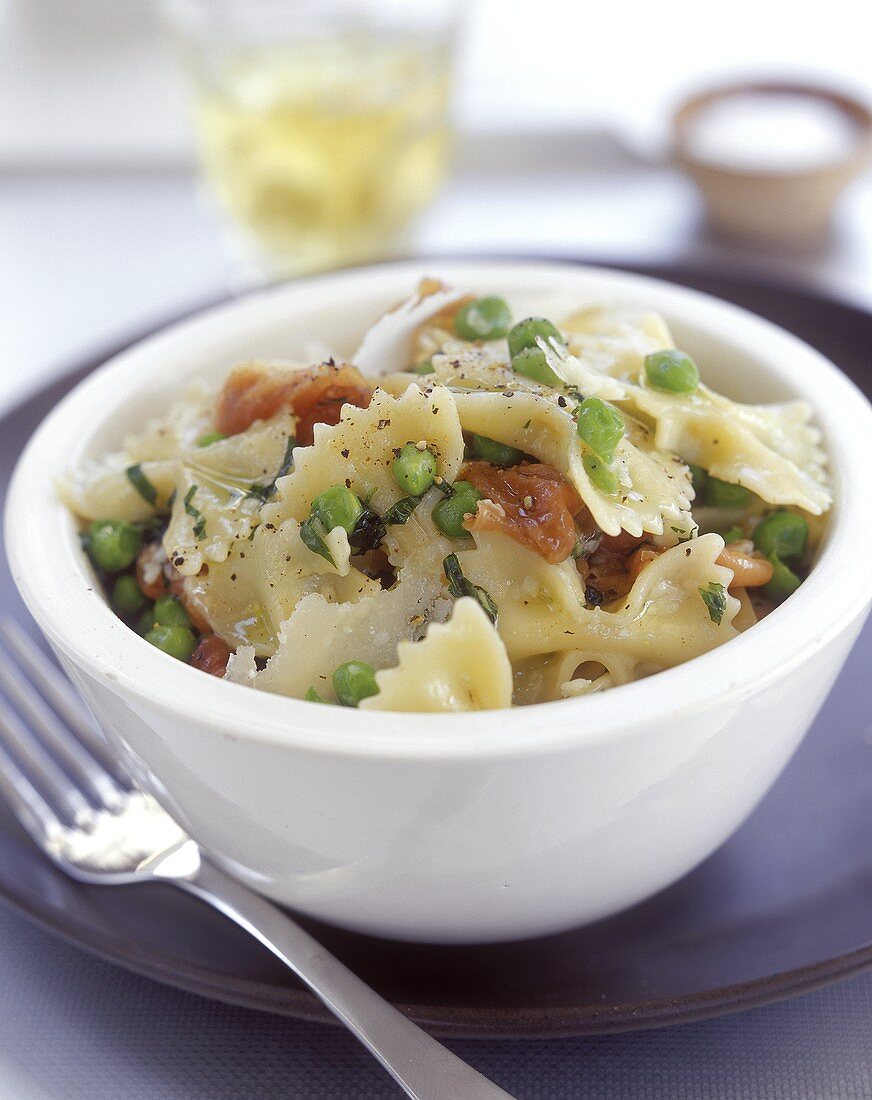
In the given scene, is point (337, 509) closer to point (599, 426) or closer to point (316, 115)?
point (599, 426)

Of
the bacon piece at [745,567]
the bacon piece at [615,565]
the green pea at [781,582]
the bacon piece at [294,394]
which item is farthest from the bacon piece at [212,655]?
the green pea at [781,582]

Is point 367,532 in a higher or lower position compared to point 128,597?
higher

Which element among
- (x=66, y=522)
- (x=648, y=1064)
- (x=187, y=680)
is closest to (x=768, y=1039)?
(x=648, y=1064)

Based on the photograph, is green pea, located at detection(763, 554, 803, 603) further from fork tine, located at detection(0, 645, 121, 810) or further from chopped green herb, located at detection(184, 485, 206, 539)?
fork tine, located at detection(0, 645, 121, 810)

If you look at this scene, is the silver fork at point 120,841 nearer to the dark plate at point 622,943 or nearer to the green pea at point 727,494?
the dark plate at point 622,943

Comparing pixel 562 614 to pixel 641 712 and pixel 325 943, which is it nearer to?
pixel 641 712

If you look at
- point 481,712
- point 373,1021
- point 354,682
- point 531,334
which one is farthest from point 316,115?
point 373,1021
